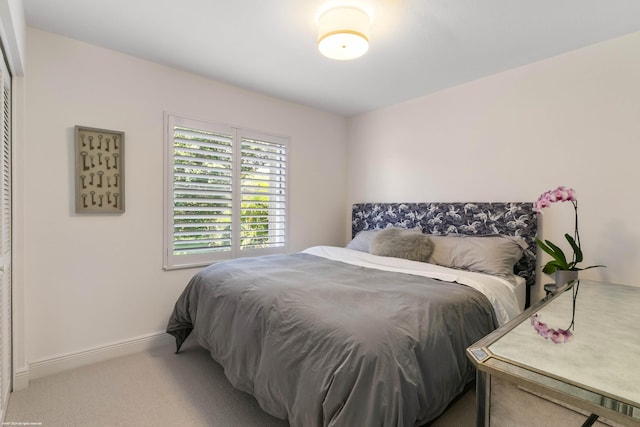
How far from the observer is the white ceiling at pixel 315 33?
188 centimetres

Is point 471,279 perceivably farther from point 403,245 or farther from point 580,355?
point 580,355

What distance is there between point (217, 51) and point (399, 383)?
2.60m

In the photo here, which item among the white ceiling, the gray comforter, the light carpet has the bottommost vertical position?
the light carpet

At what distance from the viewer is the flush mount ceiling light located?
5.83 feet

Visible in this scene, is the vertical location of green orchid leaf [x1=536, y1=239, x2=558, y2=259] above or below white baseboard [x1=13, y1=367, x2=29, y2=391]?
above

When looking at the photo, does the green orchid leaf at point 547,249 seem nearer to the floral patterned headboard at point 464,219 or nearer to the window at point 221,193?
the floral patterned headboard at point 464,219

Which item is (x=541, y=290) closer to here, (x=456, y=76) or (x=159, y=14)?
(x=456, y=76)

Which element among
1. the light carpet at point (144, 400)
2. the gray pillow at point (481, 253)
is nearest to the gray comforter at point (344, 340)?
the light carpet at point (144, 400)

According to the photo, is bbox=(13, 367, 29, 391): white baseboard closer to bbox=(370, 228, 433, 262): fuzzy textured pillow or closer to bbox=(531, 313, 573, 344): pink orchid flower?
bbox=(370, 228, 433, 262): fuzzy textured pillow

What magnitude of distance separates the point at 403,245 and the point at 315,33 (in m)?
1.86

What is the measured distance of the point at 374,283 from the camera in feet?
6.45

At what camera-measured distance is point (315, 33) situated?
7.08ft

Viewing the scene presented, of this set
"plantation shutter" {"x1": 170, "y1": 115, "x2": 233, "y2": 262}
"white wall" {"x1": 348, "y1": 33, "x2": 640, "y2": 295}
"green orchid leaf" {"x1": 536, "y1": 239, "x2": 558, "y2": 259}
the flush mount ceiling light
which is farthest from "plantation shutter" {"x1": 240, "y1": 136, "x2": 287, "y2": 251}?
"green orchid leaf" {"x1": 536, "y1": 239, "x2": 558, "y2": 259}

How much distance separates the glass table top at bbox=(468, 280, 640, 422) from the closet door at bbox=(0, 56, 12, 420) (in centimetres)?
232
